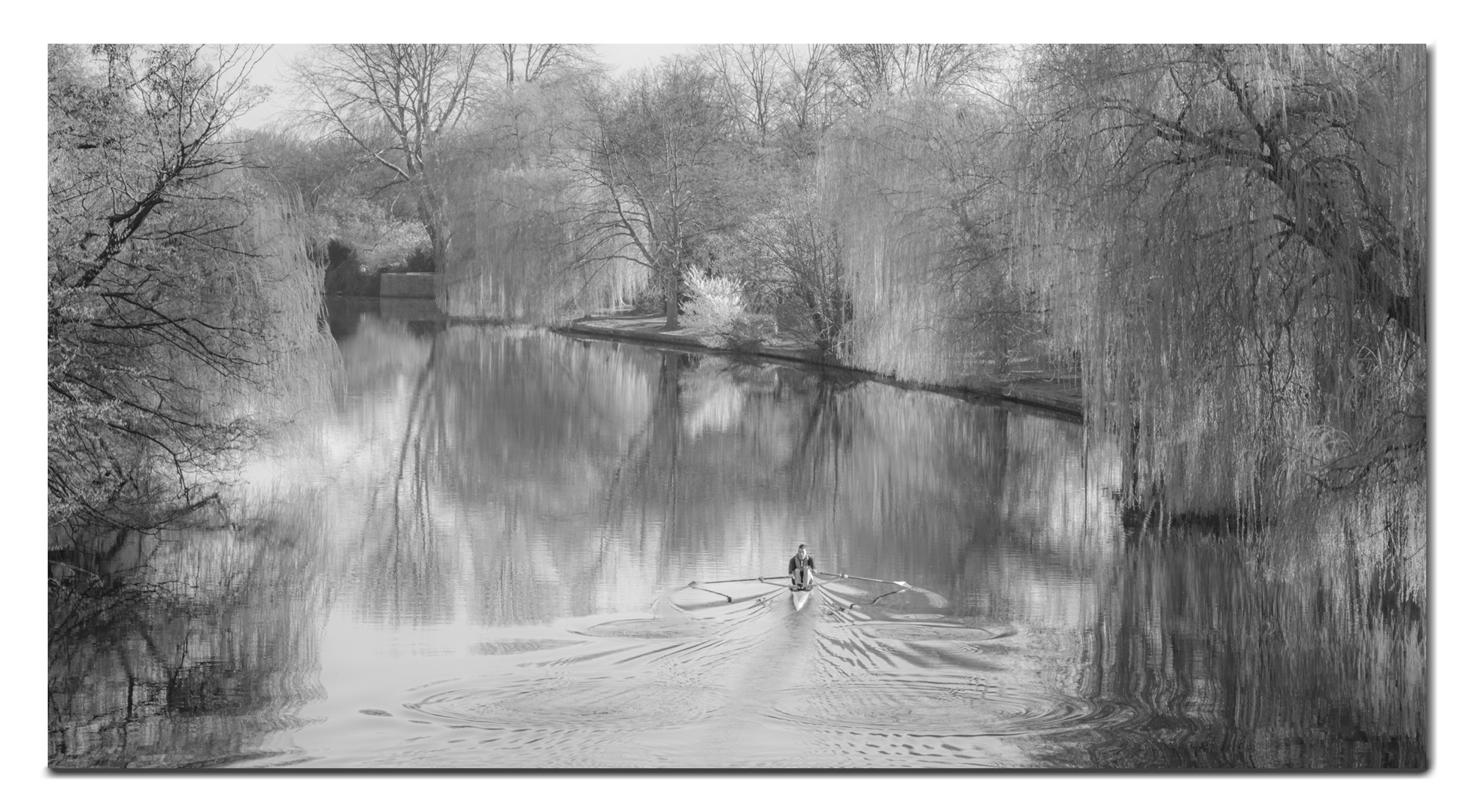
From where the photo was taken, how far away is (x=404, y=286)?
8.07 metres

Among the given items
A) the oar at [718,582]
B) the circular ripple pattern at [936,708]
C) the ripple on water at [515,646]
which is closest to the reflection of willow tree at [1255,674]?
the circular ripple pattern at [936,708]

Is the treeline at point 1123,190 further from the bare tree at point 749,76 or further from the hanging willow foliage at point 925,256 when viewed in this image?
the hanging willow foliage at point 925,256

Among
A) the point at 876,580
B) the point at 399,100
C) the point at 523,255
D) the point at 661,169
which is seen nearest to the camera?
the point at 399,100

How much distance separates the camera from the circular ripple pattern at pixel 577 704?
6.12 metres

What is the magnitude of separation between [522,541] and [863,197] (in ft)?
24.7

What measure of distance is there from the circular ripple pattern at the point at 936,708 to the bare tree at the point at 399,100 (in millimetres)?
3484

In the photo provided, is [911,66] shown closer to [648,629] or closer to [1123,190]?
[1123,190]

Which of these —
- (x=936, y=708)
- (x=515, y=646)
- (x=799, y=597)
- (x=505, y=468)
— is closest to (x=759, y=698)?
(x=936, y=708)

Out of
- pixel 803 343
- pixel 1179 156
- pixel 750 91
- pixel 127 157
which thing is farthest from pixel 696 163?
pixel 803 343

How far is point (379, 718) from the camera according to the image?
609cm

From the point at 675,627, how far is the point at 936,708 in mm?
1653

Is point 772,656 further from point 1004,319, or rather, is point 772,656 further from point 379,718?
point 1004,319

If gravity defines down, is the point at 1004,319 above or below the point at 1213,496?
above
